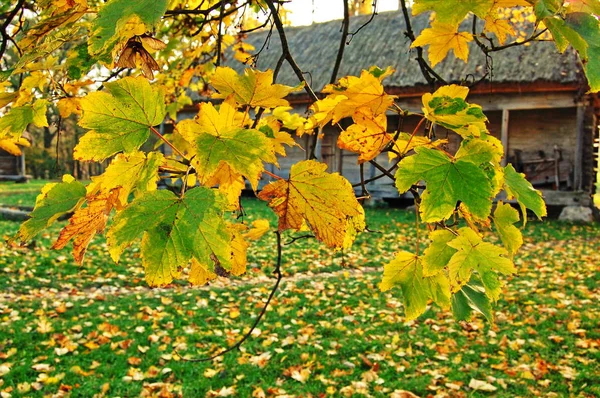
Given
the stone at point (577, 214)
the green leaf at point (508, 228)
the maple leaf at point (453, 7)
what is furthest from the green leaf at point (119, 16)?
the stone at point (577, 214)

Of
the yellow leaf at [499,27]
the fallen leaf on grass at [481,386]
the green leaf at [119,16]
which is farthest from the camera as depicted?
the fallen leaf on grass at [481,386]

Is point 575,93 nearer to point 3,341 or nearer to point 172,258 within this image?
point 3,341

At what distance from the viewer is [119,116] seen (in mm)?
879

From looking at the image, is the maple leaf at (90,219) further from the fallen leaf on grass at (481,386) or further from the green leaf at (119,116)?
the fallen leaf on grass at (481,386)

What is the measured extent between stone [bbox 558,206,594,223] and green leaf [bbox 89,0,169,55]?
13113mm

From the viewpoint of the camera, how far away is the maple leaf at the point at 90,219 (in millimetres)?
958

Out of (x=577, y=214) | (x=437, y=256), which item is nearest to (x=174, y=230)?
(x=437, y=256)

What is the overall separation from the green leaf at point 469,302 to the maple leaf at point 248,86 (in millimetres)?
617

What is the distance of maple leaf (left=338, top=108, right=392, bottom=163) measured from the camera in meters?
1.13

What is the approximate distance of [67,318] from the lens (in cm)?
510

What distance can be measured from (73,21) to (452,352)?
412 centimetres

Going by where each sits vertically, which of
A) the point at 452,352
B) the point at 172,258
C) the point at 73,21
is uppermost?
the point at 73,21

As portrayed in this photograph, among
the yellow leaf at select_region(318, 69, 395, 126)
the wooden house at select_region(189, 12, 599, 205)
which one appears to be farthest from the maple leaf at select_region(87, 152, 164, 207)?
the wooden house at select_region(189, 12, 599, 205)

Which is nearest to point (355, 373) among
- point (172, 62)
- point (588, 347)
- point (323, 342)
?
point (323, 342)
